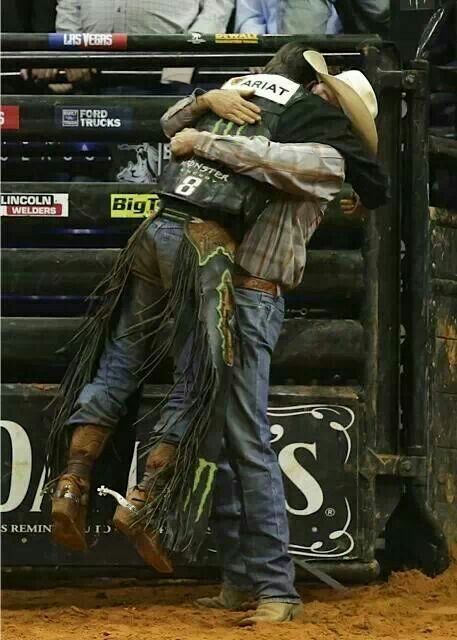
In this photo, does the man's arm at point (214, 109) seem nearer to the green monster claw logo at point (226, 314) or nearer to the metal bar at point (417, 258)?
the green monster claw logo at point (226, 314)

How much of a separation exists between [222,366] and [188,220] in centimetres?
51

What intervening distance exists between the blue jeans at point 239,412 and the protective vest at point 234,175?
0.47 feet

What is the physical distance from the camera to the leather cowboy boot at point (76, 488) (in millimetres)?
4305

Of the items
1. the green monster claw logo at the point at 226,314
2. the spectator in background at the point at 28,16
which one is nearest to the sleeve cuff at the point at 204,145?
the green monster claw logo at the point at 226,314

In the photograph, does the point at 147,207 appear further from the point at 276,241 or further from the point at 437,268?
the point at 437,268

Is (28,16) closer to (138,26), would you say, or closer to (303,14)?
(138,26)

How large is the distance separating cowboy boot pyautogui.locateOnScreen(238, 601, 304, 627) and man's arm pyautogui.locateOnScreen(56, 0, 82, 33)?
2.81 meters

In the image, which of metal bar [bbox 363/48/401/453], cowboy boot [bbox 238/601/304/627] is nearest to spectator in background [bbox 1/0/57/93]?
metal bar [bbox 363/48/401/453]

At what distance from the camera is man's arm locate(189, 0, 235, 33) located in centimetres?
564

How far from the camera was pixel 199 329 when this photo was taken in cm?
423

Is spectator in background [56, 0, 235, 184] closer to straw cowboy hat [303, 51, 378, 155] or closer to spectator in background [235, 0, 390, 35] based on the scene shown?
spectator in background [235, 0, 390, 35]

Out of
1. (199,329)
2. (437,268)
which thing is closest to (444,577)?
(437,268)

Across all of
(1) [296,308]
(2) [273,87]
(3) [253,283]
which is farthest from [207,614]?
(2) [273,87]

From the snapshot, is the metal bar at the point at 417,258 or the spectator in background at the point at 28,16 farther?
the spectator in background at the point at 28,16
